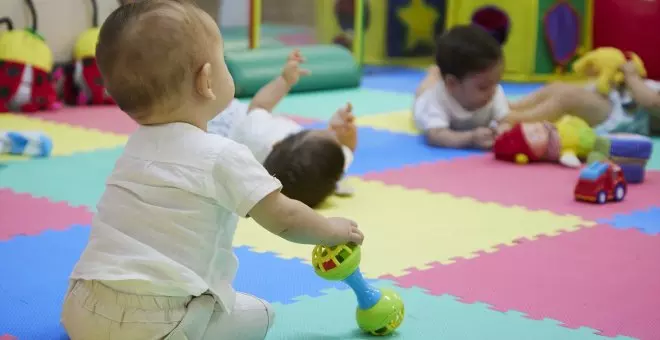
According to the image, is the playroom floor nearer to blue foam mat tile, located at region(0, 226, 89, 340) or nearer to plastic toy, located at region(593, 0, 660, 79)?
blue foam mat tile, located at region(0, 226, 89, 340)

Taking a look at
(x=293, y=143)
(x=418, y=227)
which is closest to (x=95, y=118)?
(x=293, y=143)

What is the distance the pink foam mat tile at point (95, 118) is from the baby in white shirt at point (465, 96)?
1.27m

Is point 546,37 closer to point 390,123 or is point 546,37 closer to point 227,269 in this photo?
point 390,123

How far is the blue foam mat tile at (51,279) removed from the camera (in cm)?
174

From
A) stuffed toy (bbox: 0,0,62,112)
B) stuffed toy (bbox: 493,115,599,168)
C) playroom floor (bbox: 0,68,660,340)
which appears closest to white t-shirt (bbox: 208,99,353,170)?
playroom floor (bbox: 0,68,660,340)

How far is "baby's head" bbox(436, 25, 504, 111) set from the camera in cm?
371

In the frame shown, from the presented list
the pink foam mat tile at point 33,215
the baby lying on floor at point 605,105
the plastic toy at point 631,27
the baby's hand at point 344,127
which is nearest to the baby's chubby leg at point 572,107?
the baby lying on floor at point 605,105

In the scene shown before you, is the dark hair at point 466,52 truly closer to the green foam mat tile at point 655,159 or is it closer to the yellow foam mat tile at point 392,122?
the yellow foam mat tile at point 392,122

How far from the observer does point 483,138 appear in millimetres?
3682

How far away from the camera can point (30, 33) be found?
4.48m

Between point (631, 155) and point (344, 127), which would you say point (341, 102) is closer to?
point (344, 127)

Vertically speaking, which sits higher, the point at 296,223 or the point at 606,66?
the point at 296,223

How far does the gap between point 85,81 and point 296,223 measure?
3423 millimetres

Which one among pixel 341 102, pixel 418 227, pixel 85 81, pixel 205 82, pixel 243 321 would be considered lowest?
pixel 341 102
